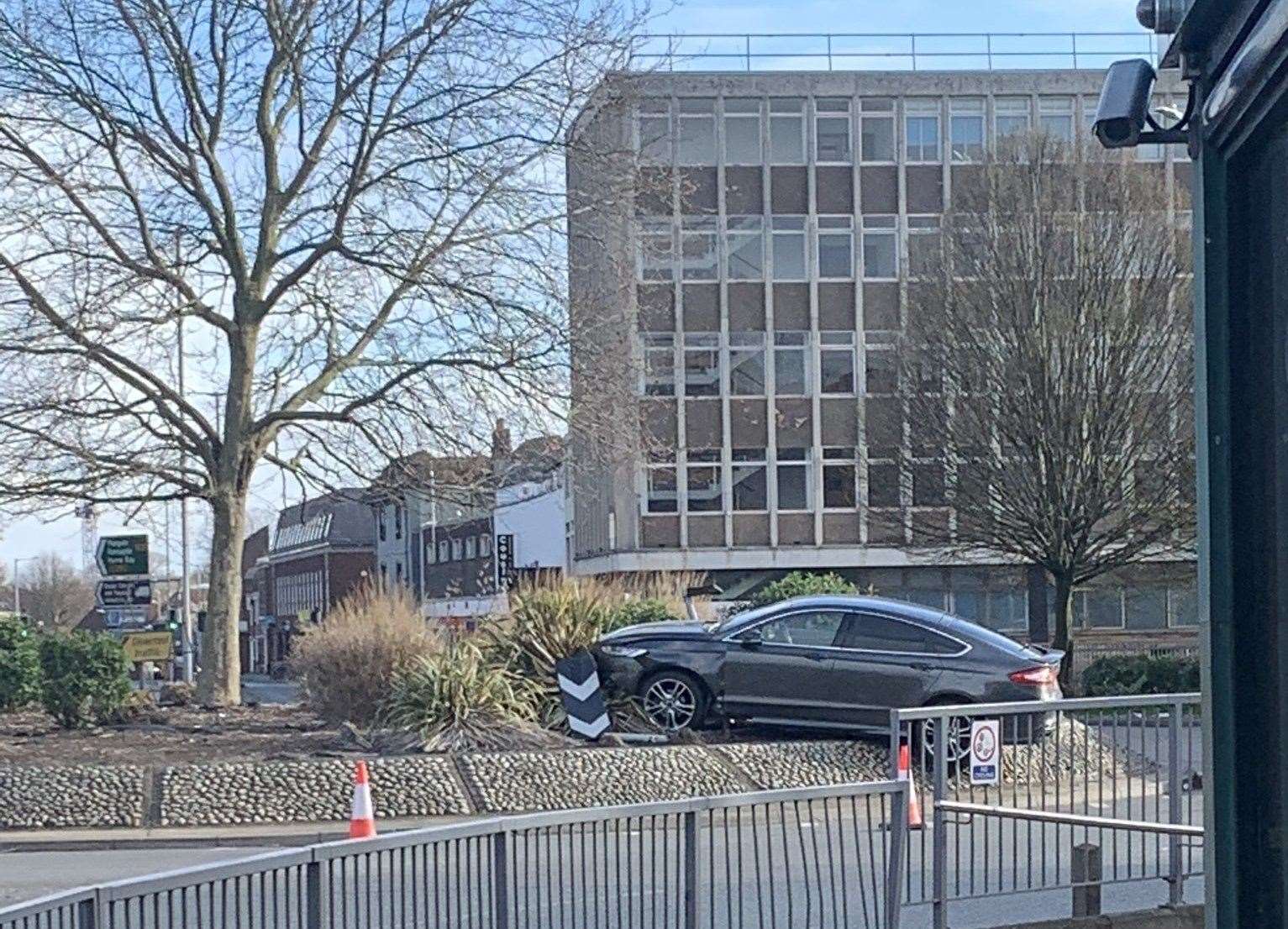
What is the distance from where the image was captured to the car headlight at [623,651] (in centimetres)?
1842

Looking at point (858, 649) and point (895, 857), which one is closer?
point (895, 857)

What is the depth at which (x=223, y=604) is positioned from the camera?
72.2 feet

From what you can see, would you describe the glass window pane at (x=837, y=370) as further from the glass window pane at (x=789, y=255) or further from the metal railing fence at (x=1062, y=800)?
the metal railing fence at (x=1062, y=800)

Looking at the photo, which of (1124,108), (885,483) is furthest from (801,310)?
(1124,108)

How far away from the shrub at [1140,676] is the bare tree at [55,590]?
191ft

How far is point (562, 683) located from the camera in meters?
18.0

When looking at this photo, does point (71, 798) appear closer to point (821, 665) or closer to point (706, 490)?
point (821, 665)

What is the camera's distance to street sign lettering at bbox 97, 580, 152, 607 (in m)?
27.5

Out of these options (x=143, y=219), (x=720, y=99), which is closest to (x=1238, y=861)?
(x=143, y=219)

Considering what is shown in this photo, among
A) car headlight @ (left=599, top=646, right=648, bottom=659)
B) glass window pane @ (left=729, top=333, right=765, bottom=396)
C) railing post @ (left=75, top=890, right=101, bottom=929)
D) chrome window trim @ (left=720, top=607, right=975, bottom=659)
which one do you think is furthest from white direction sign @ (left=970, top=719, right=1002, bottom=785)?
glass window pane @ (left=729, top=333, right=765, bottom=396)

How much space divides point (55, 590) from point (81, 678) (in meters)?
75.2

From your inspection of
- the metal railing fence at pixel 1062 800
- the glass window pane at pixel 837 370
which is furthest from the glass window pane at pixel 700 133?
the metal railing fence at pixel 1062 800

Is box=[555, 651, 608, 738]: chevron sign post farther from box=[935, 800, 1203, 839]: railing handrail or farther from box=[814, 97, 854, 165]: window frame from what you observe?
box=[814, 97, 854, 165]: window frame

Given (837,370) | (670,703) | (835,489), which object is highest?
(837,370)
